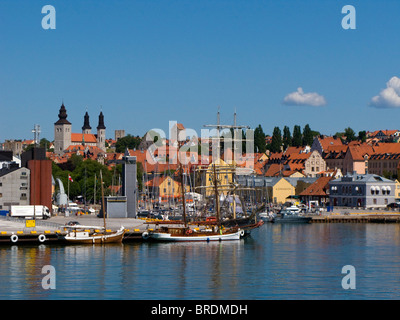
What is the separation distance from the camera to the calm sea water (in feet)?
141

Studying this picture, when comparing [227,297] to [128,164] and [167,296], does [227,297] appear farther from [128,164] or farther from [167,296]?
[128,164]

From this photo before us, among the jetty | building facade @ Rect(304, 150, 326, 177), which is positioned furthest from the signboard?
building facade @ Rect(304, 150, 326, 177)

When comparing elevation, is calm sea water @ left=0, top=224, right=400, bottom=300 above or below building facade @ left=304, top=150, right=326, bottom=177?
below

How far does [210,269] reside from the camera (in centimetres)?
5238

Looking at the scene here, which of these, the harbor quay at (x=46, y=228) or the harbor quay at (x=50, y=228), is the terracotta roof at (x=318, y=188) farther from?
the harbor quay at (x=46, y=228)

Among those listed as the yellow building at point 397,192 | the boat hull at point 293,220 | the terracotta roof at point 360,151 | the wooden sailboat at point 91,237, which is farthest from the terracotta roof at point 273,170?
the wooden sailboat at point 91,237

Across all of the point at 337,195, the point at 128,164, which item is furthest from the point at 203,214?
the point at 337,195

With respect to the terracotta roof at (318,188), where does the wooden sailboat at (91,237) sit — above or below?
below

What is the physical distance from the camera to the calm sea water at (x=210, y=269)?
1687 inches

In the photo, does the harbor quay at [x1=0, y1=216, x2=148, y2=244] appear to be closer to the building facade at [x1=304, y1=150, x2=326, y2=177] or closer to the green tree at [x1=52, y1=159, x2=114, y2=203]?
the green tree at [x1=52, y1=159, x2=114, y2=203]

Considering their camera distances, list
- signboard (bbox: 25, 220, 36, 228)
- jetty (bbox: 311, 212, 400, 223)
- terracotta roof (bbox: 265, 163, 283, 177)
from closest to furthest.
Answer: signboard (bbox: 25, 220, 36, 228)
jetty (bbox: 311, 212, 400, 223)
terracotta roof (bbox: 265, 163, 283, 177)

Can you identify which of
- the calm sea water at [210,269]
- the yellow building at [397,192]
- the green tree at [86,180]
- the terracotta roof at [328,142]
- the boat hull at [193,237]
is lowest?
the calm sea water at [210,269]
